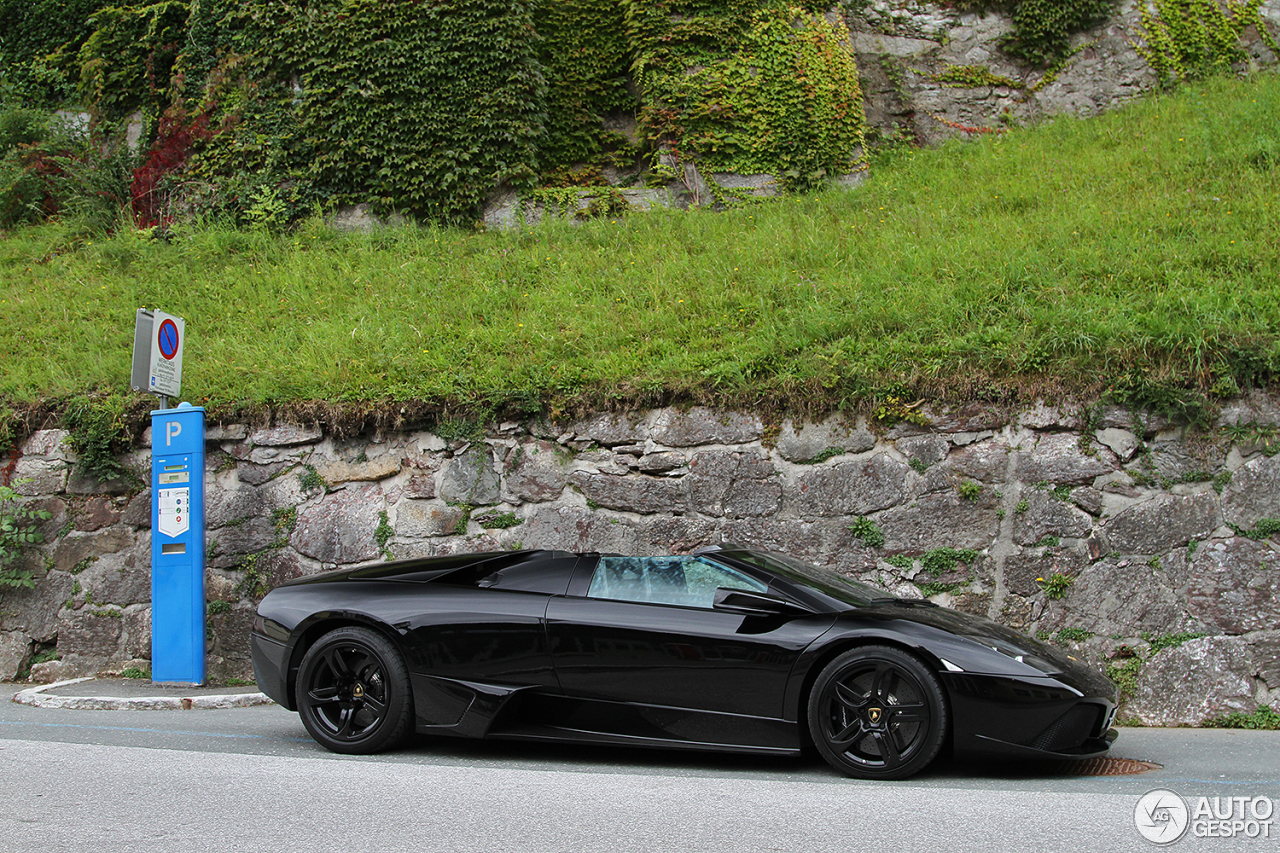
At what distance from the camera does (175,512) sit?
7.12 metres

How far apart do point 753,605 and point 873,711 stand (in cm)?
73

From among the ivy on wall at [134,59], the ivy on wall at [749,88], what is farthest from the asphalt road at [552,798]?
the ivy on wall at [134,59]

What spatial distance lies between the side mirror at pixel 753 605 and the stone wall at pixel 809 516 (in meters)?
2.28

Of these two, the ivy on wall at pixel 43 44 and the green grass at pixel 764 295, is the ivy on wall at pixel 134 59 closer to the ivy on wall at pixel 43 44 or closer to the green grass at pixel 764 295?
the ivy on wall at pixel 43 44

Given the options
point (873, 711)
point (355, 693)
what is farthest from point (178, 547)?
point (873, 711)

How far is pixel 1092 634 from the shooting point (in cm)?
609

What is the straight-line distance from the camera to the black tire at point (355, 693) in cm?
471

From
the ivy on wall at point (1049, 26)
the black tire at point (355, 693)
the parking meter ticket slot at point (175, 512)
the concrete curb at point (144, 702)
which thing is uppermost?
the ivy on wall at point (1049, 26)

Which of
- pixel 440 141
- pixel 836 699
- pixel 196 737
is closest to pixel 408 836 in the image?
pixel 836 699

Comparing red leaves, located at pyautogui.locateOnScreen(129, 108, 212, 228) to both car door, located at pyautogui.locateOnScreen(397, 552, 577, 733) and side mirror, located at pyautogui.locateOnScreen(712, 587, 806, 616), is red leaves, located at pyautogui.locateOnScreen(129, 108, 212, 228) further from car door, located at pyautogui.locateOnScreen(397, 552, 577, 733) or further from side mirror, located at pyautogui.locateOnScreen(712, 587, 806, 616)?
side mirror, located at pyautogui.locateOnScreen(712, 587, 806, 616)

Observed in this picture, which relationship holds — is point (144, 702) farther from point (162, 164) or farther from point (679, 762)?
point (162, 164)

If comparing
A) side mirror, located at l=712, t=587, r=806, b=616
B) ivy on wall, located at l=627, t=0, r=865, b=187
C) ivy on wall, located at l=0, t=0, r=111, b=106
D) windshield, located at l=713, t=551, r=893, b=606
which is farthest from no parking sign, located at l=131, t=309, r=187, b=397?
ivy on wall, located at l=0, t=0, r=111, b=106

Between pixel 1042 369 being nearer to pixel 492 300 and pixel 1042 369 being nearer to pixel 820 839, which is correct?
pixel 820 839

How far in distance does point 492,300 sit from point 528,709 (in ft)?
18.6
